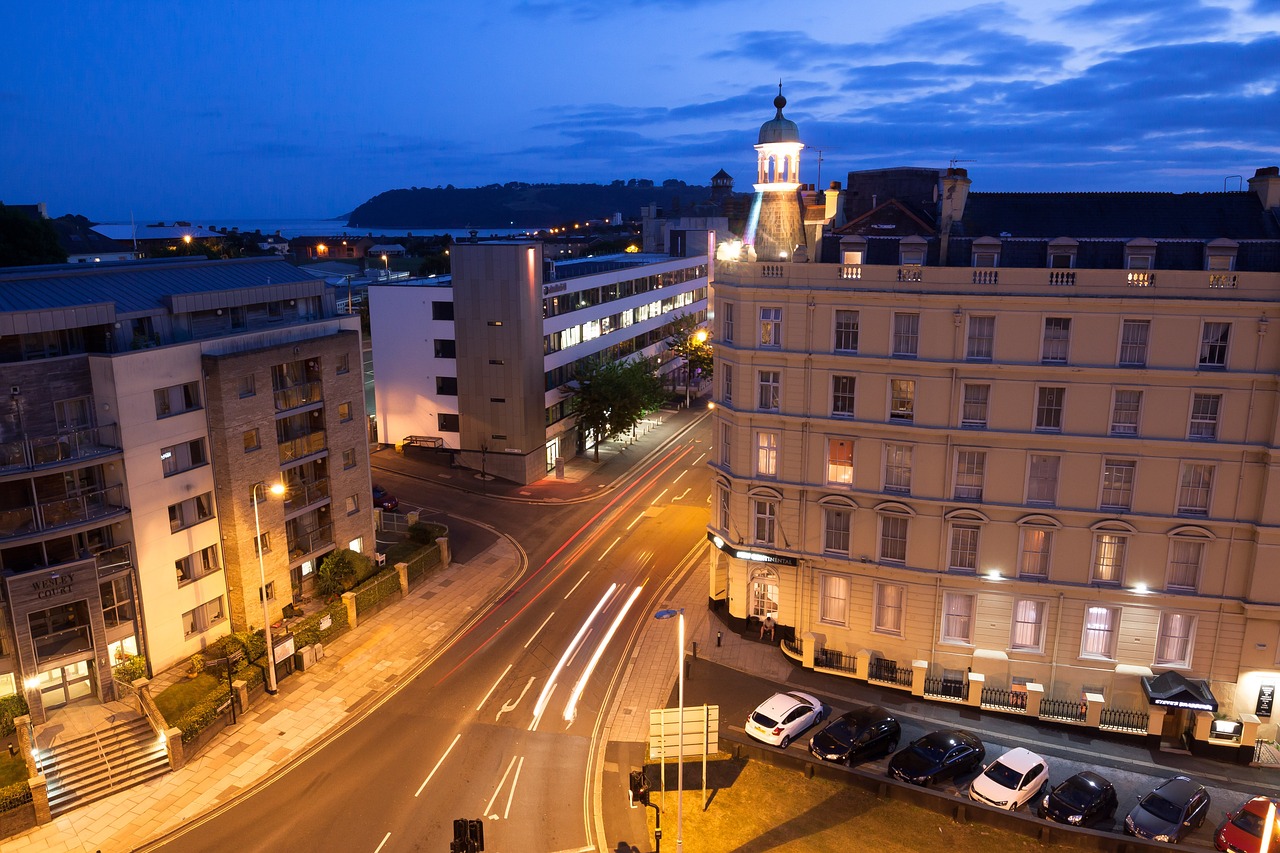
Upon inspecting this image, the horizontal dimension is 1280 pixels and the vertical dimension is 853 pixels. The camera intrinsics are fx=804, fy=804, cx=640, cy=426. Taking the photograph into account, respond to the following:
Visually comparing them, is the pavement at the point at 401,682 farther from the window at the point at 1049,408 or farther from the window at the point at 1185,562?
the window at the point at 1049,408

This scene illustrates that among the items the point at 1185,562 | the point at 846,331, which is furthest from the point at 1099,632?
the point at 846,331

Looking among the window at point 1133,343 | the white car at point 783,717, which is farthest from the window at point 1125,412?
the white car at point 783,717

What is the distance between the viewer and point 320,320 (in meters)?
44.9

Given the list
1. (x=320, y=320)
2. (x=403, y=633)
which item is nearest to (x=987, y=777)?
(x=403, y=633)

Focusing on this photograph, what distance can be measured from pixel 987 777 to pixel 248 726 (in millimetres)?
29696

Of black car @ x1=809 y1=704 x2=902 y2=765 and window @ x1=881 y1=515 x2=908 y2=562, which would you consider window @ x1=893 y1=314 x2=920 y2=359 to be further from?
black car @ x1=809 y1=704 x2=902 y2=765

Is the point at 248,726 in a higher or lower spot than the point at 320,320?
lower

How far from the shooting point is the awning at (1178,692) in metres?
32.7

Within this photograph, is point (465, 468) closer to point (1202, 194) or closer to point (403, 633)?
point (403, 633)

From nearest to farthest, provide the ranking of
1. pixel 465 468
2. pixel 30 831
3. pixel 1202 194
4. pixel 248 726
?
pixel 30 831
pixel 248 726
pixel 1202 194
pixel 465 468

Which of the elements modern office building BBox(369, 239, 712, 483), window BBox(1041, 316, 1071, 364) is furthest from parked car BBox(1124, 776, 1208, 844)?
modern office building BBox(369, 239, 712, 483)

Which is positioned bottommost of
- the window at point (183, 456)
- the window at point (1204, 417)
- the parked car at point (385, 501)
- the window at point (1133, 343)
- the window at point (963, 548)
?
the parked car at point (385, 501)

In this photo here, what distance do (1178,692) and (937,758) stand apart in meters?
11.3

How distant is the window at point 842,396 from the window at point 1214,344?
14035mm
